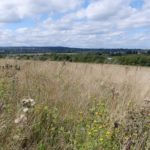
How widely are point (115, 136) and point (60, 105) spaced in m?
1.65

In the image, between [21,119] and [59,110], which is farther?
[59,110]

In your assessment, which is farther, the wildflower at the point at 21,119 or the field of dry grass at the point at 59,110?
the field of dry grass at the point at 59,110

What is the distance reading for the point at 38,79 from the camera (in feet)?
23.1

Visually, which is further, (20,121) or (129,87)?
(129,87)

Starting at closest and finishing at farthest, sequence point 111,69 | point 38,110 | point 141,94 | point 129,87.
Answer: point 38,110 < point 141,94 < point 129,87 < point 111,69

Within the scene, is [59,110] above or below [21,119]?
below

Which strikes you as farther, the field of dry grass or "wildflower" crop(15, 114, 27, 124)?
the field of dry grass

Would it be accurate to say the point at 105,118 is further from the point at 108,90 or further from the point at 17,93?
the point at 108,90

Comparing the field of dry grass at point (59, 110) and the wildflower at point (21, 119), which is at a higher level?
the wildflower at point (21, 119)

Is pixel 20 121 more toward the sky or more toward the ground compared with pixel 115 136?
more toward the sky

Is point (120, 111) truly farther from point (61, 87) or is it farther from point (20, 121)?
point (20, 121)

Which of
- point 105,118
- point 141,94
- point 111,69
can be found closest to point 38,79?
point 141,94

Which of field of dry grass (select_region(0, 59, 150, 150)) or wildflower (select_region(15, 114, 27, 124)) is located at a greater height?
wildflower (select_region(15, 114, 27, 124))

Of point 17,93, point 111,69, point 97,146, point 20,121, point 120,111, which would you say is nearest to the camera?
point 20,121
